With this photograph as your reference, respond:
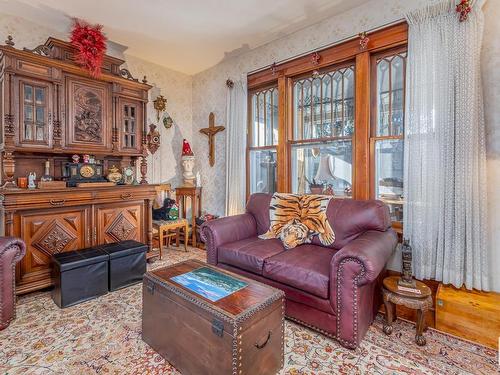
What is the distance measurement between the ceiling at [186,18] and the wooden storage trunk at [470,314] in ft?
9.02

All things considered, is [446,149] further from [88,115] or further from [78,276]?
[88,115]

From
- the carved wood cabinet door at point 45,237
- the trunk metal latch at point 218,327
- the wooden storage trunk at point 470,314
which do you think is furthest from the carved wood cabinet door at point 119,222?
the wooden storage trunk at point 470,314

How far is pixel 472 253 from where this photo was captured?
1978mm

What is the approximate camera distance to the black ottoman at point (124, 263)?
8.36 ft

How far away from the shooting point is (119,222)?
308cm

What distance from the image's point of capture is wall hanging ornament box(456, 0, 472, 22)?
1.96m

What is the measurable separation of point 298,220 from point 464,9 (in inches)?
82.2

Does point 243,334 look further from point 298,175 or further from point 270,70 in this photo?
point 270,70

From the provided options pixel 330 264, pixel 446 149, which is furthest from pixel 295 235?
pixel 446 149

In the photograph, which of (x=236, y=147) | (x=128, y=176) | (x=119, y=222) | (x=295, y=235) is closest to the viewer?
(x=295, y=235)

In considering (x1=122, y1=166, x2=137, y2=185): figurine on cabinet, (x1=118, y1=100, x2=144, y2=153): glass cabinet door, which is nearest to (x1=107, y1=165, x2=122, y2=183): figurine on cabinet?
(x1=122, y1=166, x2=137, y2=185): figurine on cabinet

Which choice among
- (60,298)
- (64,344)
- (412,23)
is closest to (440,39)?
(412,23)

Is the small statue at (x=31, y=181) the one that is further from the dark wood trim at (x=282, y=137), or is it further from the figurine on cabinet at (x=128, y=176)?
the dark wood trim at (x=282, y=137)

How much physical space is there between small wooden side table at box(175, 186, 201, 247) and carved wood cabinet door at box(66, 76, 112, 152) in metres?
1.26
